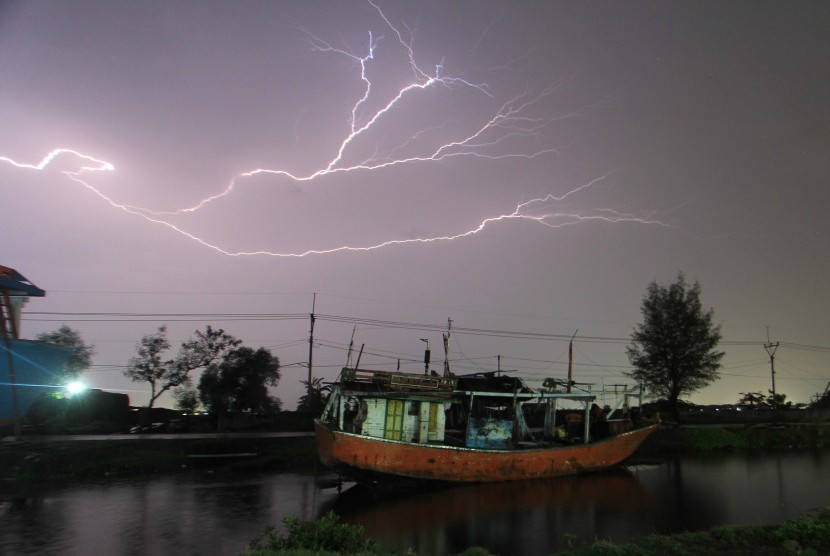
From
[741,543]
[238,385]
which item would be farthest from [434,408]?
[238,385]

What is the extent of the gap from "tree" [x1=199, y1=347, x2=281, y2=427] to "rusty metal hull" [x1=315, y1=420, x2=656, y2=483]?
22.1 m

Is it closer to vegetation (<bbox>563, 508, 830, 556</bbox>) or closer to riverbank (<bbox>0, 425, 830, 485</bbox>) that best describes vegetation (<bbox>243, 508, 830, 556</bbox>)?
vegetation (<bbox>563, 508, 830, 556</bbox>)

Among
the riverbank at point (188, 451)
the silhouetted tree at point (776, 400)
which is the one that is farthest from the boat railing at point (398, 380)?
the silhouetted tree at point (776, 400)

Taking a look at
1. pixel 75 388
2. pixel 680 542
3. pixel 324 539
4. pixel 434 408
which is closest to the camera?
pixel 324 539

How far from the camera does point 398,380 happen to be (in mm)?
23859

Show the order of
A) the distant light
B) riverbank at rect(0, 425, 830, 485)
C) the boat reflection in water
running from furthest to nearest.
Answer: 1. the distant light
2. riverbank at rect(0, 425, 830, 485)
3. the boat reflection in water

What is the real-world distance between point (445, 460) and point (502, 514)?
4.77 meters

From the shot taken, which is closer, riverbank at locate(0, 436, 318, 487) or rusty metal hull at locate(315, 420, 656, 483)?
rusty metal hull at locate(315, 420, 656, 483)

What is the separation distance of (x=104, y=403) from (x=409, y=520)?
110ft

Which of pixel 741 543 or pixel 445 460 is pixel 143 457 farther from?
pixel 741 543

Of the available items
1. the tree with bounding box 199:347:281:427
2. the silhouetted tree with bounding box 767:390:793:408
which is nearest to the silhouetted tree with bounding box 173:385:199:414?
the tree with bounding box 199:347:281:427

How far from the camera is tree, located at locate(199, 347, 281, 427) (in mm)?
42281

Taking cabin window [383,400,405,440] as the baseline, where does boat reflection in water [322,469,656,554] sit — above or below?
below

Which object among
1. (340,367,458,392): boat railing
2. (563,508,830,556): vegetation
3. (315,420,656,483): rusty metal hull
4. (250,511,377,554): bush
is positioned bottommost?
(315,420,656,483): rusty metal hull
